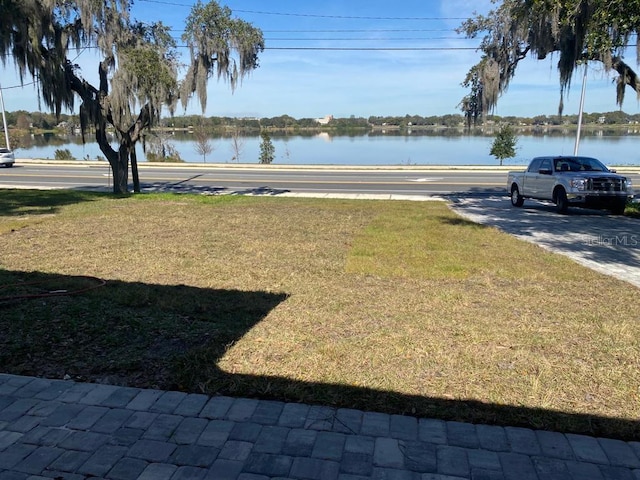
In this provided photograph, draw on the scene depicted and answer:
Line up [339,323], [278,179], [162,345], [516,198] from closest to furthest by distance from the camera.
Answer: [162,345] < [339,323] < [516,198] < [278,179]

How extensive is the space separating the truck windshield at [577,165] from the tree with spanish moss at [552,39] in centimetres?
187

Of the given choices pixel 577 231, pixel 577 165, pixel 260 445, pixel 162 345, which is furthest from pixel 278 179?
pixel 260 445

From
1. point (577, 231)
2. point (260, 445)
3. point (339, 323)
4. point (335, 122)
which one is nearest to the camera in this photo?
point (260, 445)

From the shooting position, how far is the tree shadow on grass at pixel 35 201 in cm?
1205

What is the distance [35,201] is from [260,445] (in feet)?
46.1

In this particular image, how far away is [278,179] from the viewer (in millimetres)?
26562

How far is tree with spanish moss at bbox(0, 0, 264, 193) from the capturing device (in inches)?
552

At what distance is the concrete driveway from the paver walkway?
4593 mm

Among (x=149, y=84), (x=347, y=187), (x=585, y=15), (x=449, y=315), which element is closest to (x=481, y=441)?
(x=449, y=315)

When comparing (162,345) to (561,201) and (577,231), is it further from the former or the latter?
(561,201)

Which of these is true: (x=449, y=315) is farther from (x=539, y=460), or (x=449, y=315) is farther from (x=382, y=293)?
(x=539, y=460)

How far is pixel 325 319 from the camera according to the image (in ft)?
15.5

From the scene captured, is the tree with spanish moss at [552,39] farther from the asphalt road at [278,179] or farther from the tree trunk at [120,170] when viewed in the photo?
the tree trunk at [120,170]

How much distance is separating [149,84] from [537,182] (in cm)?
1264
